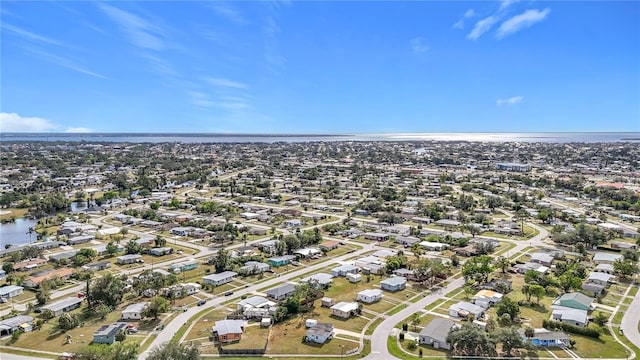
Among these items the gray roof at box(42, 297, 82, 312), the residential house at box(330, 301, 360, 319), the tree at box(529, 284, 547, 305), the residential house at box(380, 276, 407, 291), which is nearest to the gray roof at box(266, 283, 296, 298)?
the residential house at box(330, 301, 360, 319)

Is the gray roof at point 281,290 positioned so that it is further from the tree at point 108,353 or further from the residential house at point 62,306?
the residential house at point 62,306

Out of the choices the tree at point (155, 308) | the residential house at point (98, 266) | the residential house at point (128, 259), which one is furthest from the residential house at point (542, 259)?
the residential house at point (98, 266)

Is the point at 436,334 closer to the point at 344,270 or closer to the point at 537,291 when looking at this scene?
the point at 537,291

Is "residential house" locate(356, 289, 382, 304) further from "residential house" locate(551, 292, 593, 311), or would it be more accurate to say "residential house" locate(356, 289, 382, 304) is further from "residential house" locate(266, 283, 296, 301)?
"residential house" locate(551, 292, 593, 311)

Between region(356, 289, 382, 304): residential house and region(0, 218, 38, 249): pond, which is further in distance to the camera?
region(0, 218, 38, 249): pond

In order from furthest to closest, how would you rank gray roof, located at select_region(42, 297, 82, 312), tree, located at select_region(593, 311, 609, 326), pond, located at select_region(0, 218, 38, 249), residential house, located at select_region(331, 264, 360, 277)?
pond, located at select_region(0, 218, 38, 249)
residential house, located at select_region(331, 264, 360, 277)
gray roof, located at select_region(42, 297, 82, 312)
tree, located at select_region(593, 311, 609, 326)

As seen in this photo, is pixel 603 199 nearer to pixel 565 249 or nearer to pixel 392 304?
pixel 565 249

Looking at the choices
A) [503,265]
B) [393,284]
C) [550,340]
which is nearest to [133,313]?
[393,284]
